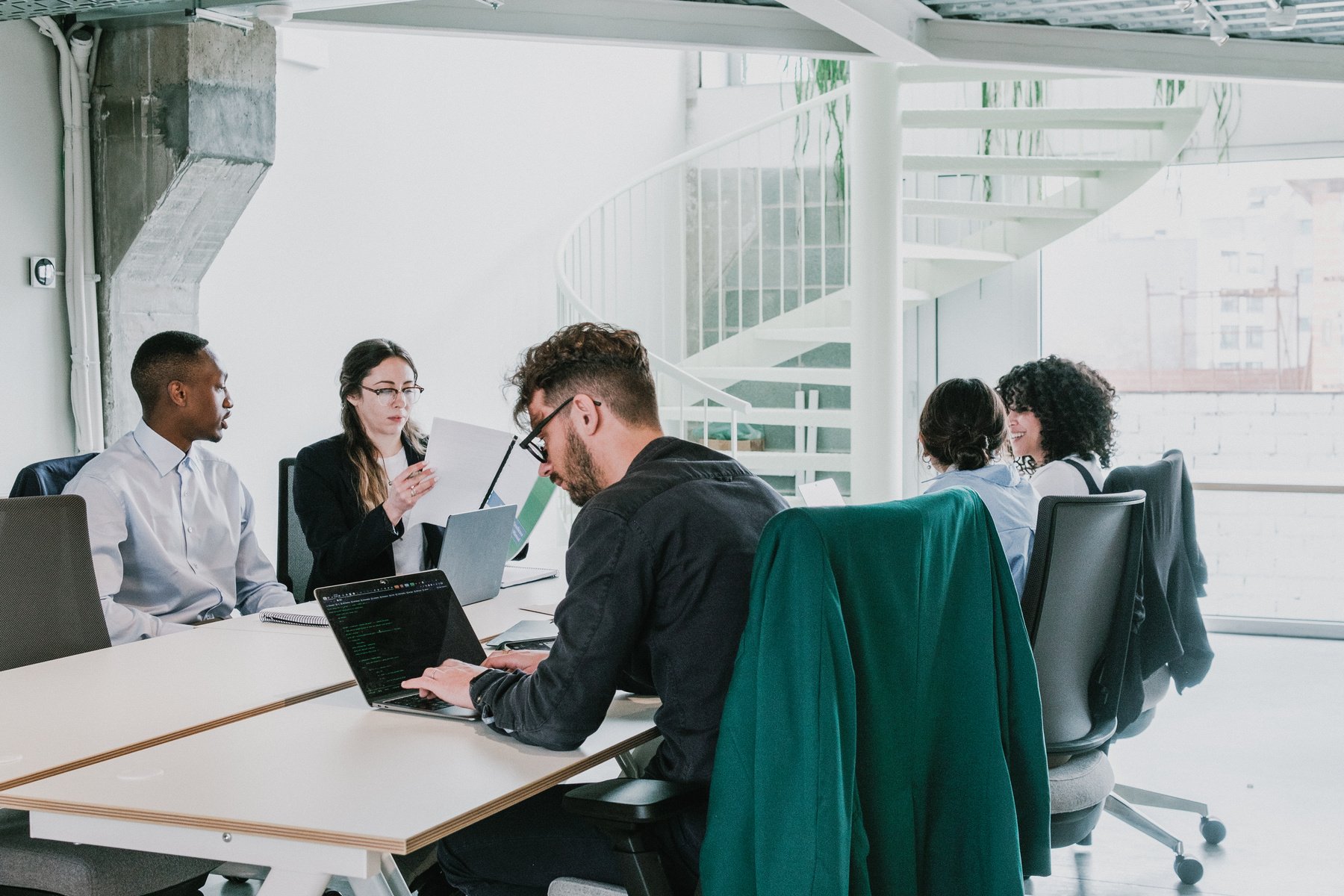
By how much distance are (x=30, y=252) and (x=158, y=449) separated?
1.11m

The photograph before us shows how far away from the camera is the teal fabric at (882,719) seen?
152cm

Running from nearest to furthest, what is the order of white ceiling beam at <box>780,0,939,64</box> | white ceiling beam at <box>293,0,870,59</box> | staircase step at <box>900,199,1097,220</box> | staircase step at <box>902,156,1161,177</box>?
white ceiling beam at <box>780,0,939,64</box>
white ceiling beam at <box>293,0,870,59</box>
staircase step at <box>902,156,1161,177</box>
staircase step at <box>900,199,1097,220</box>

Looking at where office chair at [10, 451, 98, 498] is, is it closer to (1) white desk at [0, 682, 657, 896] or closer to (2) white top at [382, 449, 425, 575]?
(2) white top at [382, 449, 425, 575]

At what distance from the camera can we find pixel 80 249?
377 cm

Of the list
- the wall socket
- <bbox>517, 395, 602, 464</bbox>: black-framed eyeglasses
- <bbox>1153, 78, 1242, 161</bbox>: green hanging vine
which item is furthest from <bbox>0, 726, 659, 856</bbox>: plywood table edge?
<bbox>1153, 78, 1242, 161</bbox>: green hanging vine

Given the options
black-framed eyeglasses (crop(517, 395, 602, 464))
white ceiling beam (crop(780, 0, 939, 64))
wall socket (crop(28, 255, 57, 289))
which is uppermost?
white ceiling beam (crop(780, 0, 939, 64))

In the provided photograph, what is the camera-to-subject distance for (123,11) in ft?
11.9

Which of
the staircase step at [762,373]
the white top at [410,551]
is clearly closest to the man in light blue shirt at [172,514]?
the white top at [410,551]

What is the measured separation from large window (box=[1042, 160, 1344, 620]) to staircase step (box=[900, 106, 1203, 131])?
1.92ft

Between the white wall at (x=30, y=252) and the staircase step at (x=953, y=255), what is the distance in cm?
337

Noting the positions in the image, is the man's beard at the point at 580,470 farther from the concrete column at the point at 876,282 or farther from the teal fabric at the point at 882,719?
the concrete column at the point at 876,282

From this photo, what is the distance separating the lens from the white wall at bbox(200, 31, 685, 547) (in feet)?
14.7

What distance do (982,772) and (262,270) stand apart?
3397 millimetres

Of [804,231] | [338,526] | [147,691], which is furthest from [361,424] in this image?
[804,231]
